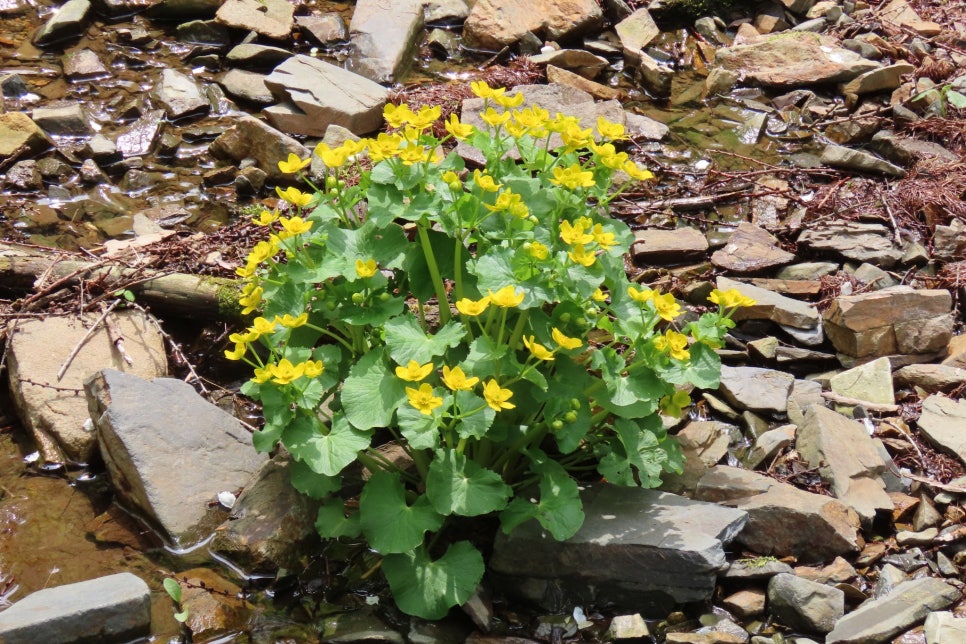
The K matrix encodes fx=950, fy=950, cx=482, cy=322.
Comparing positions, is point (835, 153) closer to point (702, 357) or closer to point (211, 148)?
point (702, 357)

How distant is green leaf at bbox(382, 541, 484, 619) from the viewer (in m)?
2.81

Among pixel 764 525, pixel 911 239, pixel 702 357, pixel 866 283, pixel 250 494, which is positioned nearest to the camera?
pixel 702 357

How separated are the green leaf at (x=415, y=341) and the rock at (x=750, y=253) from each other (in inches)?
83.8

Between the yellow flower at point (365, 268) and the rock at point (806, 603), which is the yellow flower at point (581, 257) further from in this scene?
the rock at point (806, 603)

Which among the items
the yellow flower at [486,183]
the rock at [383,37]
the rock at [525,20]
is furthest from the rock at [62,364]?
the rock at [525,20]

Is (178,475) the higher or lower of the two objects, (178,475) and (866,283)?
the lower

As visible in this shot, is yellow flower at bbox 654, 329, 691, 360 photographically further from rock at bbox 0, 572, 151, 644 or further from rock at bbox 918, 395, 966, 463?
rock at bbox 0, 572, 151, 644

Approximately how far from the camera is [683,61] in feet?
22.3

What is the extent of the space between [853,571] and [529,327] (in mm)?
1284

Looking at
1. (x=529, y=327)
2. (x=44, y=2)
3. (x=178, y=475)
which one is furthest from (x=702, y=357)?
(x=44, y=2)

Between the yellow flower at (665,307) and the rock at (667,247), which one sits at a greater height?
the yellow flower at (665,307)

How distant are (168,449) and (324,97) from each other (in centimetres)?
295

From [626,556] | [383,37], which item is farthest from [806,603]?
[383,37]

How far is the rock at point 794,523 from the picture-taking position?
304 centimetres
